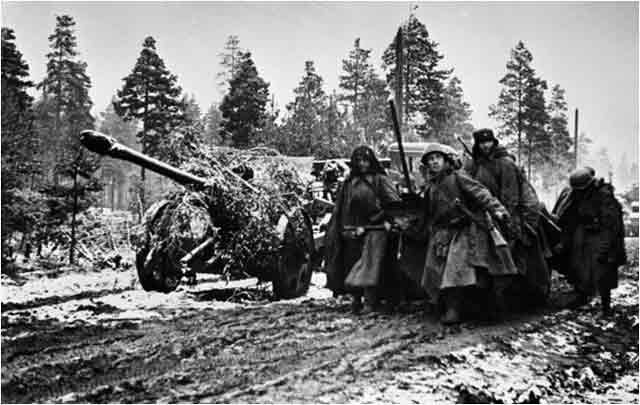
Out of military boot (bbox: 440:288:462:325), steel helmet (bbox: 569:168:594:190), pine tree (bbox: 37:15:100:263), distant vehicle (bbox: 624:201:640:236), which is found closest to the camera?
military boot (bbox: 440:288:462:325)

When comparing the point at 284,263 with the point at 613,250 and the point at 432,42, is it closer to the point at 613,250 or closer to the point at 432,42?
the point at 613,250

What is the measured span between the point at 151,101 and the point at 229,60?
4.86 feet

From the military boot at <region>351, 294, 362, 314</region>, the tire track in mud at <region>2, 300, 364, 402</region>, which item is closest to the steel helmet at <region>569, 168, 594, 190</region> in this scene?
the military boot at <region>351, 294, 362, 314</region>

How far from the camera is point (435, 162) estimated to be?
6484 millimetres

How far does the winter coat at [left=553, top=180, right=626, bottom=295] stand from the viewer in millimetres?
7355

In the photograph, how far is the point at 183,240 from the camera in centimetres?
820

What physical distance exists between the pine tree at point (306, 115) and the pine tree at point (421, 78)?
4.32 m

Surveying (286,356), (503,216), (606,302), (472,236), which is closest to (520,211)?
(503,216)

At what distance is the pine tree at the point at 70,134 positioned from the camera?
9438mm

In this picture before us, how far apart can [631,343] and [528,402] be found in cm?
258

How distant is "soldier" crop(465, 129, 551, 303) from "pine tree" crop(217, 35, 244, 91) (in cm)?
345

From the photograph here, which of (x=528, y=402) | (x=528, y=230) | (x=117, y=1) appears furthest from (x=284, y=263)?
(x=528, y=402)

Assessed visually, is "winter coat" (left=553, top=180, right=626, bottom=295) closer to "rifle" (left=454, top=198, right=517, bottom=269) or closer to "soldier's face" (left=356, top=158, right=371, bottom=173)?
"rifle" (left=454, top=198, right=517, bottom=269)

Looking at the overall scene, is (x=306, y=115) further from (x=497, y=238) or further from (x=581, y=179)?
(x=497, y=238)
